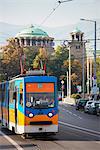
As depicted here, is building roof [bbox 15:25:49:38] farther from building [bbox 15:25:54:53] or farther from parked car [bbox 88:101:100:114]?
parked car [bbox 88:101:100:114]

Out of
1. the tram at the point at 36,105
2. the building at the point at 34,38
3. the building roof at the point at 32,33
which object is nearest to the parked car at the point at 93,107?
the tram at the point at 36,105

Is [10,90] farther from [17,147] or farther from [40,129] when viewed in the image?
[17,147]

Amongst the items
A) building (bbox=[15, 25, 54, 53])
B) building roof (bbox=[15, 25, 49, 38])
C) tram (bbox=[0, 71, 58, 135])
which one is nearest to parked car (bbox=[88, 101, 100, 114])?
tram (bbox=[0, 71, 58, 135])

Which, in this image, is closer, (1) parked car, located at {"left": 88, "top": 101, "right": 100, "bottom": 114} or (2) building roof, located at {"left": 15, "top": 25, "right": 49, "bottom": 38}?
(1) parked car, located at {"left": 88, "top": 101, "right": 100, "bottom": 114}

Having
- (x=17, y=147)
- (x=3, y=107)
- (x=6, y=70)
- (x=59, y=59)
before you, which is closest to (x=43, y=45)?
(x=59, y=59)

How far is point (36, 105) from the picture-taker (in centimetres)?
2005

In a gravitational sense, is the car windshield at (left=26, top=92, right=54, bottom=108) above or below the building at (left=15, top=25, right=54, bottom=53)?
below

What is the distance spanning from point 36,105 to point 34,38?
111 metres

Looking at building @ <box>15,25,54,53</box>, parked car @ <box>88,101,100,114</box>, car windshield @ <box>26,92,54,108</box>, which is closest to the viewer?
car windshield @ <box>26,92,54,108</box>

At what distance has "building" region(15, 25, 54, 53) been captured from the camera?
397 feet

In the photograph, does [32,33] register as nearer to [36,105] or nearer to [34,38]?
[34,38]

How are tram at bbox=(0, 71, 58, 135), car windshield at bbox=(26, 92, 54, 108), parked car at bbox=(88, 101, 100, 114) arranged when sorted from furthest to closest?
parked car at bbox=(88, 101, 100, 114)
car windshield at bbox=(26, 92, 54, 108)
tram at bbox=(0, 71, 58, 135)

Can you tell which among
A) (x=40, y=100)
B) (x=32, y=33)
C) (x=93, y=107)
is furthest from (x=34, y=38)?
(x=40, y=100)

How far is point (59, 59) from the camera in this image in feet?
377
